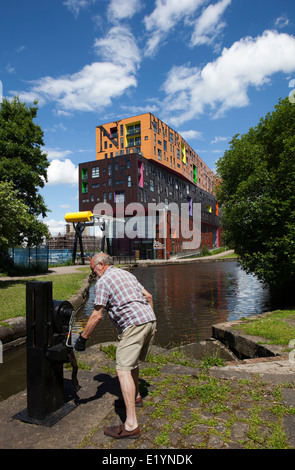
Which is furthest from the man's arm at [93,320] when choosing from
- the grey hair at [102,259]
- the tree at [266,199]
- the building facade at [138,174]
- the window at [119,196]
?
the window at [119,196]

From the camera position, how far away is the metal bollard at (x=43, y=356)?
10.4 ft

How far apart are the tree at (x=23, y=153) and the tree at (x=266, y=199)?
43.1 feet

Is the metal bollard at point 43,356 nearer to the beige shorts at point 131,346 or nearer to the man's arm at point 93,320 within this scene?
the man's arm at point 93,320

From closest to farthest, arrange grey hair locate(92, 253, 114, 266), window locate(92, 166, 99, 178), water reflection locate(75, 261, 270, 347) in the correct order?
grey hair locate(92, 253, 114, 266), water reflection locate(75, 261, 270, 347), window locate(92, 166, 99, 178)

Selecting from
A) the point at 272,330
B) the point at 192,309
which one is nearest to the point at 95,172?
the point at 192,309

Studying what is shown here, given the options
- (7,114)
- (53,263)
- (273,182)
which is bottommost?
(53,263)

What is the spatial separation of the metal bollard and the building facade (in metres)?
40.2

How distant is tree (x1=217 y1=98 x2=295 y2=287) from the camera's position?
32.0 feet

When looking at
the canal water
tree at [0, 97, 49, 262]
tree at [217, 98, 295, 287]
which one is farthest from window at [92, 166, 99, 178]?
tree at [217, 98, 295, 287]

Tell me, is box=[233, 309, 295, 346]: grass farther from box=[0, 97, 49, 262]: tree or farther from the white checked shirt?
box=[0, 97, 49, 262]: tree
